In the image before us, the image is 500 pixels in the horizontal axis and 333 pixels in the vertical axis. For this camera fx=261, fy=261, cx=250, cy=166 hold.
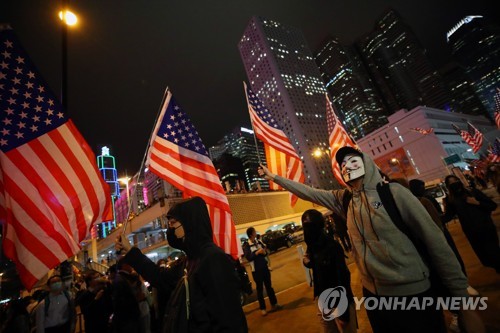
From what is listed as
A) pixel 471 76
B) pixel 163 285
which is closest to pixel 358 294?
pixel 163 285

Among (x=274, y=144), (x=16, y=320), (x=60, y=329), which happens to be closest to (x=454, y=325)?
(x=274, y=144)

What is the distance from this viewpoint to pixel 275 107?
114 meters

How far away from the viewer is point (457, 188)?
15.3ft

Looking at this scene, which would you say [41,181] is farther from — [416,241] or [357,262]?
[416,241]

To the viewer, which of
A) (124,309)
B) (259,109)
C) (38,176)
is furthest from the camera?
(259,109)

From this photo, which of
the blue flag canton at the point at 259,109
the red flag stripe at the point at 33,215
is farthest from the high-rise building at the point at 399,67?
the red flag stripe at the point at 33,215

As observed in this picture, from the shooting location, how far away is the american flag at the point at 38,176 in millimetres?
3412

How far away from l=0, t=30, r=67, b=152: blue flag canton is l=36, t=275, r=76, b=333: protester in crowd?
115 inches

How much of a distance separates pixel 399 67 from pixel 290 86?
86.2 metres

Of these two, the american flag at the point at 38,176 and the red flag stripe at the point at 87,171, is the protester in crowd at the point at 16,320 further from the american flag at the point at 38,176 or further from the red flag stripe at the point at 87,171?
the red flag stripe at the point at 87,171

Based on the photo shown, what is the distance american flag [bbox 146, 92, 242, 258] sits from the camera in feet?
17.4

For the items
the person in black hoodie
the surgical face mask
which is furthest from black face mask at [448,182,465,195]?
the surgical face mask

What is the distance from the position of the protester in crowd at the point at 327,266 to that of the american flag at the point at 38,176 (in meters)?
3.34

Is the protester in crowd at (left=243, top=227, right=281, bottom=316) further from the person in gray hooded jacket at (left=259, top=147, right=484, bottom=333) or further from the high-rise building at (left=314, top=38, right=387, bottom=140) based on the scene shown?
the high-rise building at (left=314, top=38, right=387, bottom=140)
